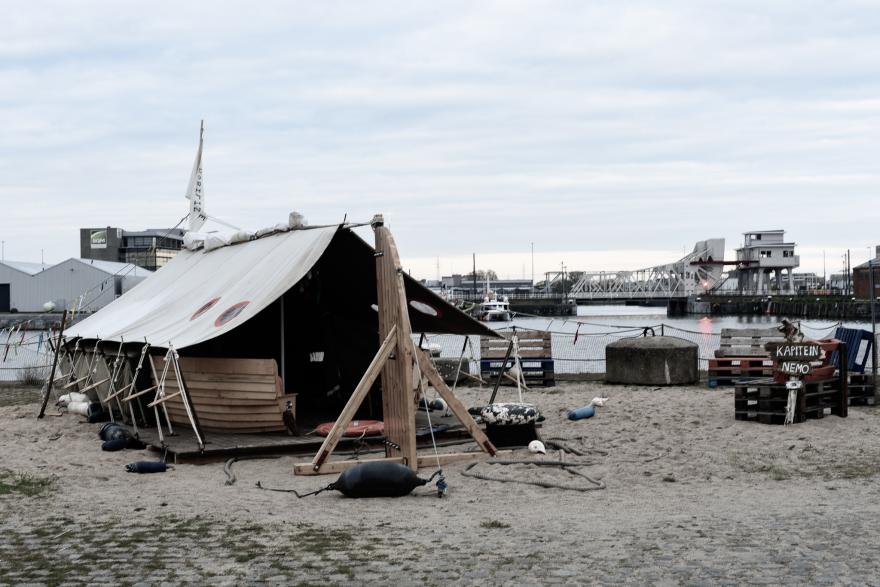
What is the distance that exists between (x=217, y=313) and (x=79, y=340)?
5.29 meters

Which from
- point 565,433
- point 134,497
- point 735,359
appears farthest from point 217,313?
point 735,359

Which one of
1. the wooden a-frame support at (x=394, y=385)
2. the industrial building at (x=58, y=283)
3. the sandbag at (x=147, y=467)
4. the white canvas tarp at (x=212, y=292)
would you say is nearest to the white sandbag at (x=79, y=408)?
the white canvas tarp at (x=212, y=292)

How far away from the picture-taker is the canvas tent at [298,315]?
13.8 m

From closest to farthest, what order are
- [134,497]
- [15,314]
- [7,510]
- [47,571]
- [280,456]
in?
[47,571], [7,510], [134,497], [280,456], [15,314]

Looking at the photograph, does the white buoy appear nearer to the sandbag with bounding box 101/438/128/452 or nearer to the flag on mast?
the sandbag with bounding box 101/438/128/452

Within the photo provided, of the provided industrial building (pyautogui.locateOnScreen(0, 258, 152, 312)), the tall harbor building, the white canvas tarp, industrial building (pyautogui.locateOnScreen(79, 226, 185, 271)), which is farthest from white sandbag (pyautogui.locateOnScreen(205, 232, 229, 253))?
the tall harbor building

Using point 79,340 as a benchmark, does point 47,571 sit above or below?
below

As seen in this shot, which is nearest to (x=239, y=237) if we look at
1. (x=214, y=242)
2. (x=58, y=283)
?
(x=214, y=242)

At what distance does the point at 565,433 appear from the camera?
13859mm

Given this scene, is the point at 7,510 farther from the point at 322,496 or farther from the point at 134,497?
the point at 322,496

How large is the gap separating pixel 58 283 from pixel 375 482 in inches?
2733

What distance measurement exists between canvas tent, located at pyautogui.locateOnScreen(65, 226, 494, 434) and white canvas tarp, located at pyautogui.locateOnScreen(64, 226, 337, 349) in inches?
1.2

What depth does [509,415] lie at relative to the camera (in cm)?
1237

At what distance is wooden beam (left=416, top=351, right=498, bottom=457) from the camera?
11008mm
